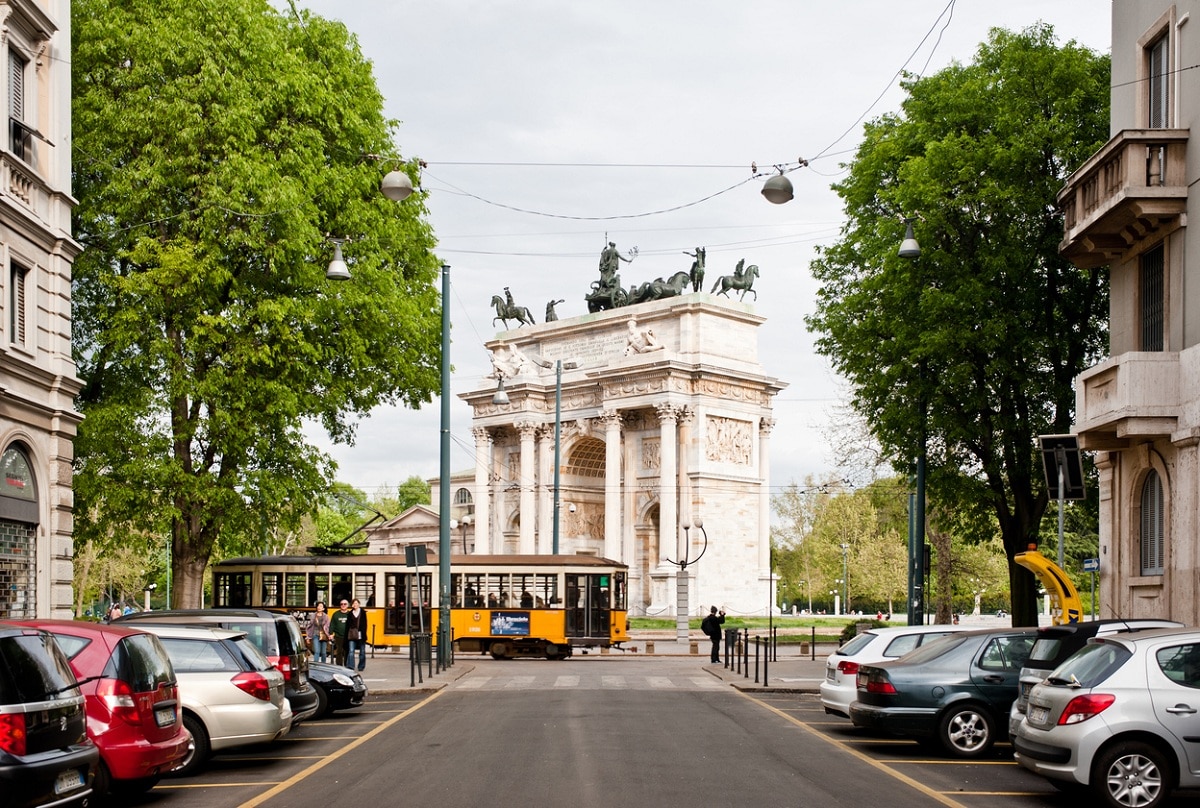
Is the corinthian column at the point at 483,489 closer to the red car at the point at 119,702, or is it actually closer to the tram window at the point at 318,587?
the tram window at the point at 318,587

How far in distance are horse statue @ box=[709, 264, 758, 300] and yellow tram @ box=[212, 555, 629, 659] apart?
104 ft

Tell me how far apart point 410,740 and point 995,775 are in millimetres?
7311

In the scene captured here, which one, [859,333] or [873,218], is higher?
[873,218]

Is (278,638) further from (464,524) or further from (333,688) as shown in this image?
(464,524)

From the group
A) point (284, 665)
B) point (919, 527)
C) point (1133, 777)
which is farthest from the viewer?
point (919, 527)

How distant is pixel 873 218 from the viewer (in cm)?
3625

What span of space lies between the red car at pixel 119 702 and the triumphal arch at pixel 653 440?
54.9 metres

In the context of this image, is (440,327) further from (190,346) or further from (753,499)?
(753,499)

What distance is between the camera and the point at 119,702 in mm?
12078

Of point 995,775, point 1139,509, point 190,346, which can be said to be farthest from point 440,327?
point 995,775

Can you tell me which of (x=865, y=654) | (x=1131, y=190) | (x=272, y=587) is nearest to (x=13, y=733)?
(x=865, y=654)

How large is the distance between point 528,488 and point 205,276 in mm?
49037

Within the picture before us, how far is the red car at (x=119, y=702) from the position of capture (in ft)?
39.4

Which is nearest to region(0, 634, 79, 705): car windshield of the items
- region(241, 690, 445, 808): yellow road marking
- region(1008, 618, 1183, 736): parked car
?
region(241, 690, 445, 808): yellow road marking
